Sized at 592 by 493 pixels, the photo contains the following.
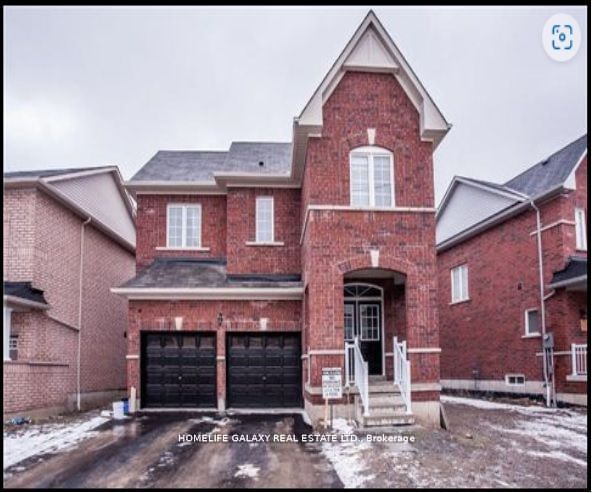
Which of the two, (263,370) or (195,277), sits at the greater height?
(195,277)

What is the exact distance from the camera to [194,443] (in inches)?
372

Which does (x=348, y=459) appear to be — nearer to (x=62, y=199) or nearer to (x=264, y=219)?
(x=264, y=219)

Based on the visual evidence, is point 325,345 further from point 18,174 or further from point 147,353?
point 18,174

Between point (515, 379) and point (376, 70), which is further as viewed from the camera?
point (515, 379)

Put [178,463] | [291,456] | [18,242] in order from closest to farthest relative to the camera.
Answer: [178,463] → [291,456] → [18,242]

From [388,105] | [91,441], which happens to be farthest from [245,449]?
→ [388,105]

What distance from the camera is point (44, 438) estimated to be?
10.2 metres

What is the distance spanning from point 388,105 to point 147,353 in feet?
27.4

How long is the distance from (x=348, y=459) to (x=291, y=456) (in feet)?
2.83

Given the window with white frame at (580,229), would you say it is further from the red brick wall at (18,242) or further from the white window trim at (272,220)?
the red brick wall at (18,242)

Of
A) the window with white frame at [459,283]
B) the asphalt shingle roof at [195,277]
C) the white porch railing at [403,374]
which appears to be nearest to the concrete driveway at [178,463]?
the white porch railing at [403,374]

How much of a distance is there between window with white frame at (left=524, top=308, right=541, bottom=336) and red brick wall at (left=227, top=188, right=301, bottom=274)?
6915mm

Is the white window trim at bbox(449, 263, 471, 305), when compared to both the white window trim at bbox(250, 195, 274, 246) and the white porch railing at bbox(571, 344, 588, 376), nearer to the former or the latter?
the white porch railing at bbox(571, 344, 588, 376)

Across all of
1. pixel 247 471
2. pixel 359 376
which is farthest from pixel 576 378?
pixel 247 471
